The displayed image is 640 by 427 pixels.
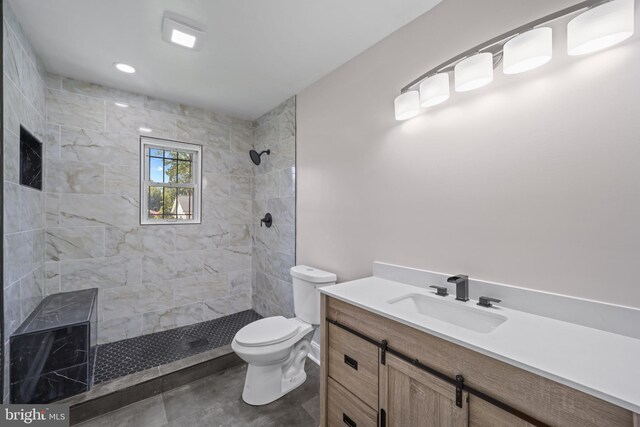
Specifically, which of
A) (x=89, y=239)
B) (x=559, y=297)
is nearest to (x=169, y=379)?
(x=89, y=239)

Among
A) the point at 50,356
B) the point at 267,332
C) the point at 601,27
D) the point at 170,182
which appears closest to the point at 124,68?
the point at 170,182

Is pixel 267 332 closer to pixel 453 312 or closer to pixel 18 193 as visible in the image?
pixel 453 312

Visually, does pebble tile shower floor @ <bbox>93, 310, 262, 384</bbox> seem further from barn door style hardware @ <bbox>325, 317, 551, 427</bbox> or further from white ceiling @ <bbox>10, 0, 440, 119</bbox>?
white ceiling @ <bbox>10, 0, 440, 119</bbox>

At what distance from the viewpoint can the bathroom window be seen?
2.72 meters

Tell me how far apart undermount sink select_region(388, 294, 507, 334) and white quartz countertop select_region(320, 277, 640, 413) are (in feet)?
0.11

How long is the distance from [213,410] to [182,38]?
2462mm

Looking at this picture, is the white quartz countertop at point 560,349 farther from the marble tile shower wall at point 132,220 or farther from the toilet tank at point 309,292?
the marble tile shower wall at point 132,220

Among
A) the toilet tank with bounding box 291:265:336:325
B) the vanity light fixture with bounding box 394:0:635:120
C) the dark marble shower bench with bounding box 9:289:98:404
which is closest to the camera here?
the vanity light fixture with bounding box 394:0:635:120

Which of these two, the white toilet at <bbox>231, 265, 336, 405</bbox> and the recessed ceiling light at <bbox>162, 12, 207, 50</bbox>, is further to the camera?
the white toilet at <bbox>231, 265, 336, 405</bbox>

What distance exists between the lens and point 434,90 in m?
1.38

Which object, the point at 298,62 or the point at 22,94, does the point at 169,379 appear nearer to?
the point at 22,94

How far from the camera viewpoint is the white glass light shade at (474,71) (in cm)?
119

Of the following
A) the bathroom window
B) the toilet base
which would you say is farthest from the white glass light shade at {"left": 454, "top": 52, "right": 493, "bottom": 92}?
the bathroom window

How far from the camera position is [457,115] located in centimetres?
140
